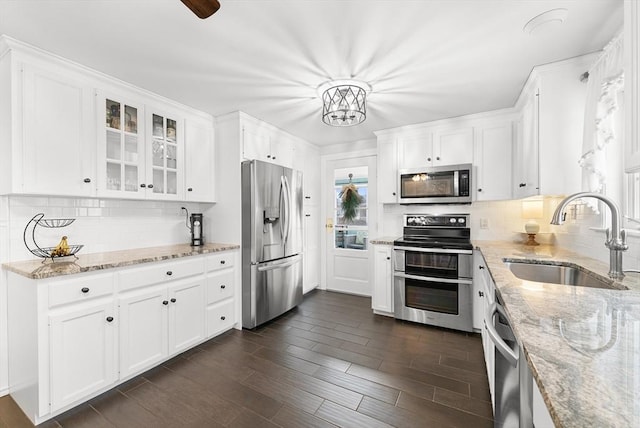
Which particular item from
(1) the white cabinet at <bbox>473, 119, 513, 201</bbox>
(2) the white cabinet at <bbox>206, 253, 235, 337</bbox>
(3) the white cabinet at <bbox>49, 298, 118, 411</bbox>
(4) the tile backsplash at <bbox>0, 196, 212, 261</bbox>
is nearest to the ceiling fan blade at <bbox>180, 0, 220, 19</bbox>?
(3) the white cabinet at <bbox>49, 298, 118, 411</bbox>

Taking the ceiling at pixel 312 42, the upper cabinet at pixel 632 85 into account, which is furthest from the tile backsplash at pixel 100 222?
the upper cabinet at pixel 632 85

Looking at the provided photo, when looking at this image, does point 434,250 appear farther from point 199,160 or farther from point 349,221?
point 199,160

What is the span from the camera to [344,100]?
7.69 ft

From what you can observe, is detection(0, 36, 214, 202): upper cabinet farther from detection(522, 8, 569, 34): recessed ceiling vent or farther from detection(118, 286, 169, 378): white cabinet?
detection(522, 8, 569, 34): recessed ceiling vent

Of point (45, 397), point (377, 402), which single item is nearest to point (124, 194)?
point (45, 397)

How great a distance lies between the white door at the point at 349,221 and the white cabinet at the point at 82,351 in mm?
3083

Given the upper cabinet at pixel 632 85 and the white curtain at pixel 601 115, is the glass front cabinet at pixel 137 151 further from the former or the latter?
the white curtain at pixel 601 115

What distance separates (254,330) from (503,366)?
241 centimetres

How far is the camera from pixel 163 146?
2.74 m

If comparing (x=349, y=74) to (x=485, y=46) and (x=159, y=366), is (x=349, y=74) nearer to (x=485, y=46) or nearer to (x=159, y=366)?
(x=485, y=46)

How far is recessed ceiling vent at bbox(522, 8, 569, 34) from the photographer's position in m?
1.55

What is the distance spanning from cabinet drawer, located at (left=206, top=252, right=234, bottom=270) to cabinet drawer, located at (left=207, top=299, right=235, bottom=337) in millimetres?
385

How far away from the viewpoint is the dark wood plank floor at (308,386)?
1.71 m

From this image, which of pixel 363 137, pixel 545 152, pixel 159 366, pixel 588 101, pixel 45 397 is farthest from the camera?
pixel 363 137
